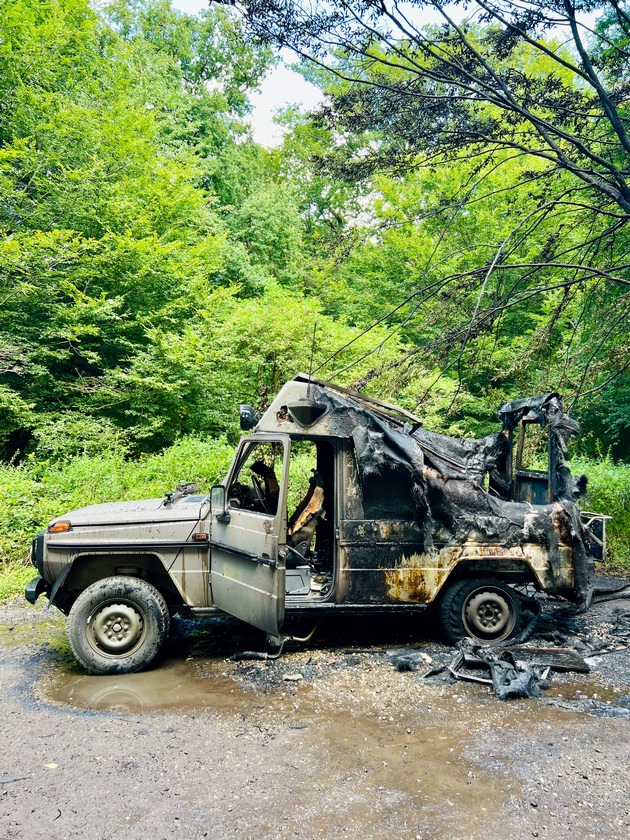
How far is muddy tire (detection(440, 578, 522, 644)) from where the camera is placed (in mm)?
5535

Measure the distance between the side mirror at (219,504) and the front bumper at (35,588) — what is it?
1.79m

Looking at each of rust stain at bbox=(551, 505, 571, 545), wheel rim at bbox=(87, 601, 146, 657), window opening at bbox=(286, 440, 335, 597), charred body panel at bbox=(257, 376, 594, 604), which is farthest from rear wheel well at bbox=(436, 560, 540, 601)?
wheel rim at bbox=(87, 601, 146, 657)

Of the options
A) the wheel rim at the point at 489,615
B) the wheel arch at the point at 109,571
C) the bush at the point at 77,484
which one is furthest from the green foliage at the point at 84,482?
the wheel rim at the point at 489,615

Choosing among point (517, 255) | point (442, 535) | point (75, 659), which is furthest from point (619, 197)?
point (517, 255)

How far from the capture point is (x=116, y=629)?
5145mm

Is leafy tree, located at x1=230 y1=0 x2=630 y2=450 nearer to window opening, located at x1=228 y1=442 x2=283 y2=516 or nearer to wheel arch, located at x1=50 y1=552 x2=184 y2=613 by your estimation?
window opening, located at x1=228 y1=442 x2=283 y2=516

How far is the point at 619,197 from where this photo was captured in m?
6.59

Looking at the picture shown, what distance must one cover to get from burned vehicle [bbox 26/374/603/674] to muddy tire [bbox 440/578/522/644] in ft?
0.04

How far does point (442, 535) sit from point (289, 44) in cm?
547

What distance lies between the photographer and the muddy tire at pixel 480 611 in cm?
554

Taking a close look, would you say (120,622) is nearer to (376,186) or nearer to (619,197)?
(619,197)

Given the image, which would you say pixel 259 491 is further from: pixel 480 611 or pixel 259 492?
pixel 480 611

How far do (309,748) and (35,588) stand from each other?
3.07m

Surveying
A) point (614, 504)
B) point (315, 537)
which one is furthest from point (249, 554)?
point (614, 504)
